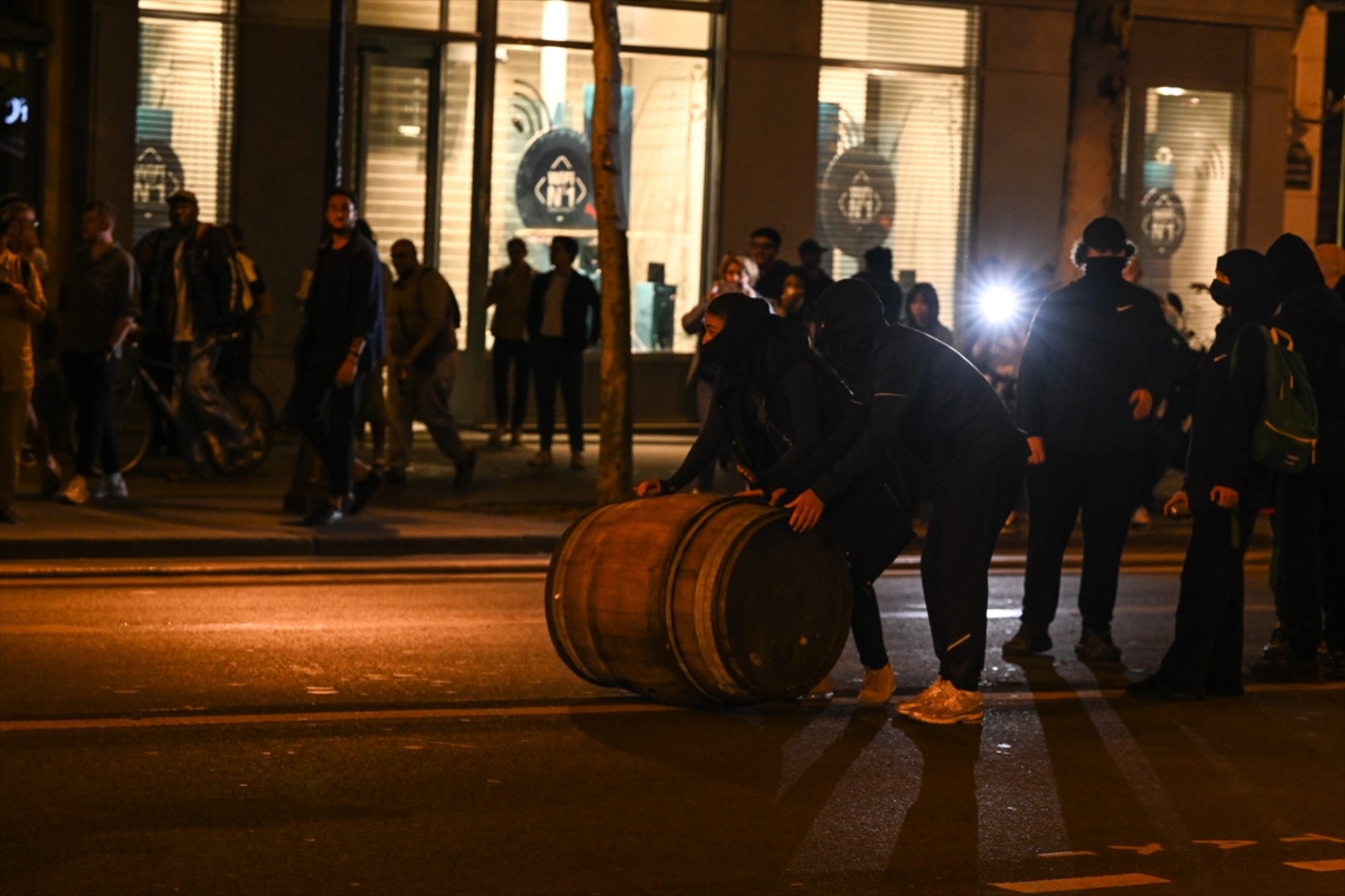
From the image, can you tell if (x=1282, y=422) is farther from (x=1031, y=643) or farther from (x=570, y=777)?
(x=570, y=777)

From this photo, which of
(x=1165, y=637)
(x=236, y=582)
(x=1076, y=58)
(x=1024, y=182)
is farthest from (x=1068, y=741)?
(x=1024, y=182)

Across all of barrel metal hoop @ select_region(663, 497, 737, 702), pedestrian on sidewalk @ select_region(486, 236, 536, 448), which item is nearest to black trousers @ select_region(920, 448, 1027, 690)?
barrel metal hoop @ select_region(663, 497, 737, 702)

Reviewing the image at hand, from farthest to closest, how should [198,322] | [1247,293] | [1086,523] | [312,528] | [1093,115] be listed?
[1093,115], [198,322], [312,528], [1086,523], [1247,293]

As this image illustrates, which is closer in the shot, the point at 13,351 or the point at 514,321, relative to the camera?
the point at 13,351

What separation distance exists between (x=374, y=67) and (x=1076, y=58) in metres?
6.66

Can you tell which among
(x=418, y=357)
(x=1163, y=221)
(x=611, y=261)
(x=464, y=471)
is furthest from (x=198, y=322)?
(x=1163, y=221)

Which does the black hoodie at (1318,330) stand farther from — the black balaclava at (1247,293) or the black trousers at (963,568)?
the black trousers at (963,568)

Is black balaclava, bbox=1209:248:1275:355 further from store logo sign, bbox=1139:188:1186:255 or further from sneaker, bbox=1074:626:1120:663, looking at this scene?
store logo sign, bbox=1139:188:1186:255

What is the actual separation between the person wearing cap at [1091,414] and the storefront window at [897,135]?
1202cm

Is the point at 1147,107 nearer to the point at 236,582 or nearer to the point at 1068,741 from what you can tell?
the point at 236,582

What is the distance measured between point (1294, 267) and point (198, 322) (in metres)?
8.21

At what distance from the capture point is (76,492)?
13.3m

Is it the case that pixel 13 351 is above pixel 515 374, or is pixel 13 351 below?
above

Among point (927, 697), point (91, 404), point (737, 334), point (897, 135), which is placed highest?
point (897, 135)
